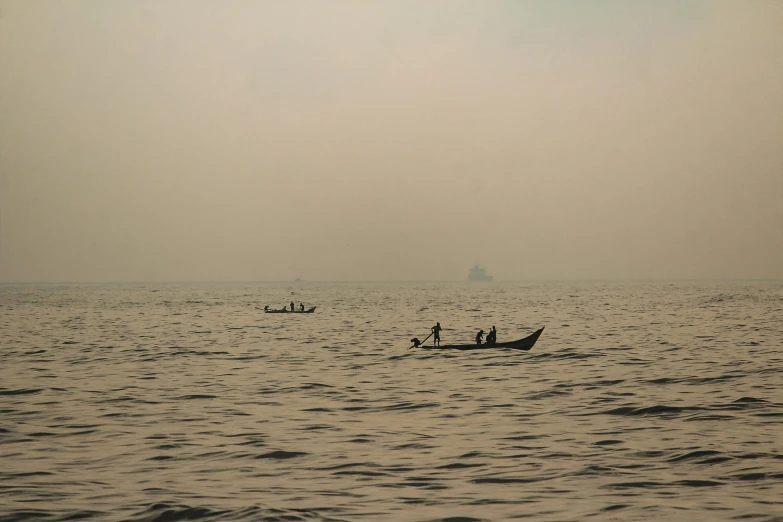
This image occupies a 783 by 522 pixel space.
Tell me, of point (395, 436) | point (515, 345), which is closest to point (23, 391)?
point (395, 436)

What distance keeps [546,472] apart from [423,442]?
147 inches

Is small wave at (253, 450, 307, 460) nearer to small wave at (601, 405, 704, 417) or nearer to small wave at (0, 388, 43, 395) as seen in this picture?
small wave at (601, 405, 704, 417)

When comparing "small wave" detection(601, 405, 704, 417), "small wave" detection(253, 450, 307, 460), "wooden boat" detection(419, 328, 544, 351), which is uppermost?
"wooden boat" detection(419, 328, 544, 351)

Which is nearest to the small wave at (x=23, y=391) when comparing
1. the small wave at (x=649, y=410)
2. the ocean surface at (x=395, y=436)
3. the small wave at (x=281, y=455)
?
the ocean surface at (x=395, y=436)

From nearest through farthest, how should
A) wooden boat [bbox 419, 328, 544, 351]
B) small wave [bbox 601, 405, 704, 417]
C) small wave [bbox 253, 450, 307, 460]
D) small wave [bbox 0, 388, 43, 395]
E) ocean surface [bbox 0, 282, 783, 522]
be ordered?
ocean surface [bbox 0, 282, 783, 522]
small wave [bbox 253, 450, 307, 460]
small wave [bbox 601, 405, 704, 417]
small wave [bbox 0, 388, 43, 395]
wooden boat [bbox 419, 328, 544, 351]

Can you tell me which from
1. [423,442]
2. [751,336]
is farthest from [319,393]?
[751,336]

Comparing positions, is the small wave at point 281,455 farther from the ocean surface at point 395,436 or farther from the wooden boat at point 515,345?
the wooden boat at point 515,345

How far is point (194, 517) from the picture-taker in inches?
501

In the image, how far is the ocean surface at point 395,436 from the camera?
44.1 feet

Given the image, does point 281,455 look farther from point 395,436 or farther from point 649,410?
point 649,410

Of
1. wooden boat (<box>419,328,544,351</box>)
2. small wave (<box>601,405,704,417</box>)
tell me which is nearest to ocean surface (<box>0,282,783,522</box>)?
small wave (<box>601,405,704,417</box>)

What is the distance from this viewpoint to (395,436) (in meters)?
19.3

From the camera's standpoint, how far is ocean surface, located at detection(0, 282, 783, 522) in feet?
44.1

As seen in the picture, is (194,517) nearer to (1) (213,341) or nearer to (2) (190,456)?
(2) (190,456)
